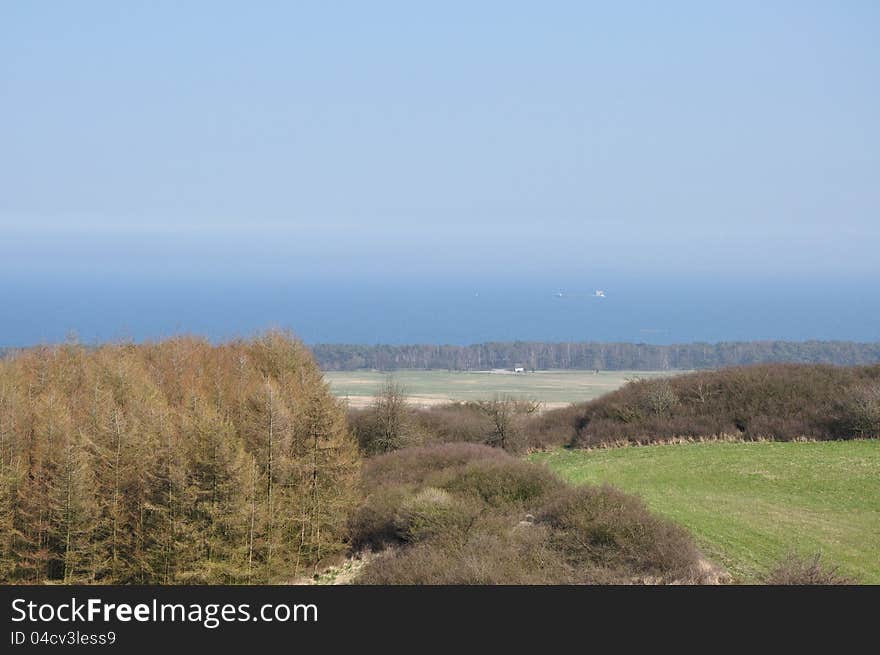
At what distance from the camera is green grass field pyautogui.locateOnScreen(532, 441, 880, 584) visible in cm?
2005

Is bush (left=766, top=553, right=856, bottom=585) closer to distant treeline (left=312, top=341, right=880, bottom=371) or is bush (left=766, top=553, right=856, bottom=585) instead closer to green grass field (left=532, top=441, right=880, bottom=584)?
green grass field (left=532, top=441, right=880, bottom=584)

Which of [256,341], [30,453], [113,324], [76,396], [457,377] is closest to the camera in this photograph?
[30,453]

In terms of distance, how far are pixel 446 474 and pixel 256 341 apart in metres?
11.4

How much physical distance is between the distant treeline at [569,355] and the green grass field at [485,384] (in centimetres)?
377

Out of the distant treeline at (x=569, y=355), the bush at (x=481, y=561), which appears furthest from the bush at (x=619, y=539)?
the distant treeline at (x=569, y=355)

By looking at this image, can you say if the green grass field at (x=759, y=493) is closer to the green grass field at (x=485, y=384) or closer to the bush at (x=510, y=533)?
the bush at (x=510, y=533)

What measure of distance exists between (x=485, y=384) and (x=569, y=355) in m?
19.5

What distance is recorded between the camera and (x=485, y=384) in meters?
75.6

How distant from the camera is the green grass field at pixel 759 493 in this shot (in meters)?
20.0

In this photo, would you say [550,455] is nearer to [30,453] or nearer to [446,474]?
[446,474]

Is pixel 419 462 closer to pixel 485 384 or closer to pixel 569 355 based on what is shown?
pixel 485 384

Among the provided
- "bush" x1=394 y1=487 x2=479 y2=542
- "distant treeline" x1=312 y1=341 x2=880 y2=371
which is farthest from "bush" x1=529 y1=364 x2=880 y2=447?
"distant treeline" x1=312 y1=341 x2=880 y2=371
